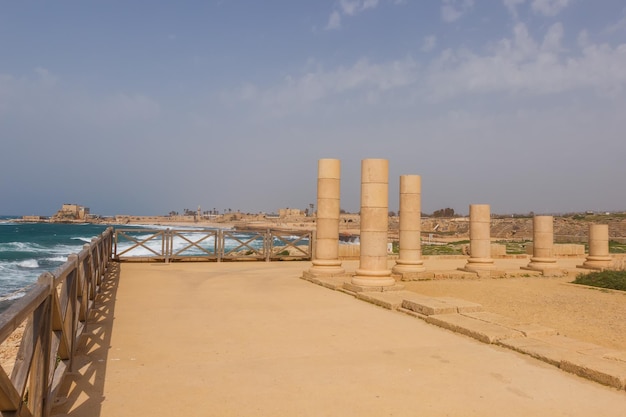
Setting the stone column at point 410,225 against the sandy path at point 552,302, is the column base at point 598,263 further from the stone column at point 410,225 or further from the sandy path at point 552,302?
the stone column at point 410,225

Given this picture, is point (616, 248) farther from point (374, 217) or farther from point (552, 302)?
point (374, 217)

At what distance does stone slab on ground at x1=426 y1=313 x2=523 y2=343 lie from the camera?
25.4 ft

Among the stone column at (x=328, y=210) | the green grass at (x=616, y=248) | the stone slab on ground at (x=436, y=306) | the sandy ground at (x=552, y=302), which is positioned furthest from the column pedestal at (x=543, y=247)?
the green grass at (x=616, y=248)

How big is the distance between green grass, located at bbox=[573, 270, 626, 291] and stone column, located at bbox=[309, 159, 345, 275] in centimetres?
842

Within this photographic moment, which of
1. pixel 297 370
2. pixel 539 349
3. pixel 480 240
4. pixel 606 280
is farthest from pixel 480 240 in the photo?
pixel 297 370

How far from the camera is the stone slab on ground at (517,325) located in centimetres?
796

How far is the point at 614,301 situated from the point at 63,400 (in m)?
13.4

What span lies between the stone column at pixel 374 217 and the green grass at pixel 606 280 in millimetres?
7766

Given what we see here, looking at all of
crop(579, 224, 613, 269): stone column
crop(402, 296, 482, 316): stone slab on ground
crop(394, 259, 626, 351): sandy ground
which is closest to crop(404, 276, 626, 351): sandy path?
crop(394, 259, 626, 351): sandy ground

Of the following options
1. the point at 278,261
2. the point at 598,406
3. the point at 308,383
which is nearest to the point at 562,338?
the point at 598,406

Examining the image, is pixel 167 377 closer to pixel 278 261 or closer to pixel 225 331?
pixel 225 331

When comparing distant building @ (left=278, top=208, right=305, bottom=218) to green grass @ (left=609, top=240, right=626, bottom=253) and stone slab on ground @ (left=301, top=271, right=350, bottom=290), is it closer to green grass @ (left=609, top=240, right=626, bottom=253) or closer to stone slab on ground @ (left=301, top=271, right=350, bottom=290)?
green grass @ (left=609, top=240, right=626, bottom=253)

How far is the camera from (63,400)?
4.89 metres

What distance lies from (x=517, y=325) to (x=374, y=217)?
222 inches
